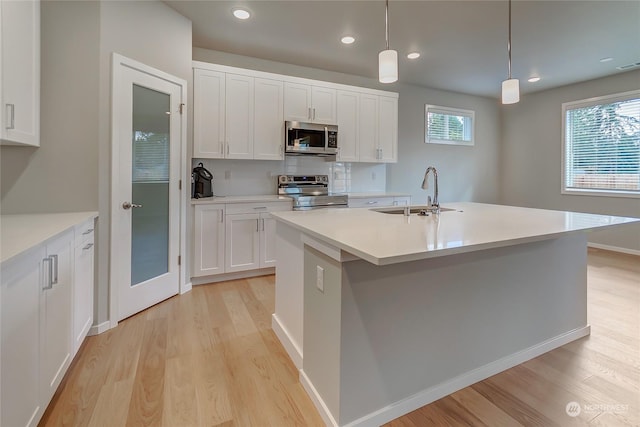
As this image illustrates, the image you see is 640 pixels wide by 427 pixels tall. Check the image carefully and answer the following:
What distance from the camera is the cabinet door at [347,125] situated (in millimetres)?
4312

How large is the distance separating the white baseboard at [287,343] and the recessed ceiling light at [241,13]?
9.33 feet

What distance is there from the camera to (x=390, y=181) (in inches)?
209

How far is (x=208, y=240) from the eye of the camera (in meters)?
3.36

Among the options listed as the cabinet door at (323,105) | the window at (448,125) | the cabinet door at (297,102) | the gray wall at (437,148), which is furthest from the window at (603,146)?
the cabinet door at (297,102)

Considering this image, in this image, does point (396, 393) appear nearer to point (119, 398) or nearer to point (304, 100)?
point (119, 398)

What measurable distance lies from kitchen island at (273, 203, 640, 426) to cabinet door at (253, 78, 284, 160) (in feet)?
6.19

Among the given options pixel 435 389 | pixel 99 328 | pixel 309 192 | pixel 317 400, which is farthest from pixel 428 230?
pixel 309 192

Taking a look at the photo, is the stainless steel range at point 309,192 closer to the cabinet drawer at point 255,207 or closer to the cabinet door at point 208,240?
the cabinet drawer at point 255,207

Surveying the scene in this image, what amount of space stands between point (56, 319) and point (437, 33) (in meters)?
4.15

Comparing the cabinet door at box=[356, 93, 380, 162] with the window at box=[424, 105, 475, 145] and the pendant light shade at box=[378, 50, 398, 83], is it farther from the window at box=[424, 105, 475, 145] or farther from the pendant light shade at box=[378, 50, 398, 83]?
the pendant light shade at box=[378, 50, 398, 83]

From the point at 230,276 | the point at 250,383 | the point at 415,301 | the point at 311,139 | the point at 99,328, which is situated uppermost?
the point at 311,139

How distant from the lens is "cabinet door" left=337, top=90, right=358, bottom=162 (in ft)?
14.1

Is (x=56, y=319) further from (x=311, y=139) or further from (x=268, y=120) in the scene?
(x=311, y=139)

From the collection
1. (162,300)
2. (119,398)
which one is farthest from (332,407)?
(162,300)
